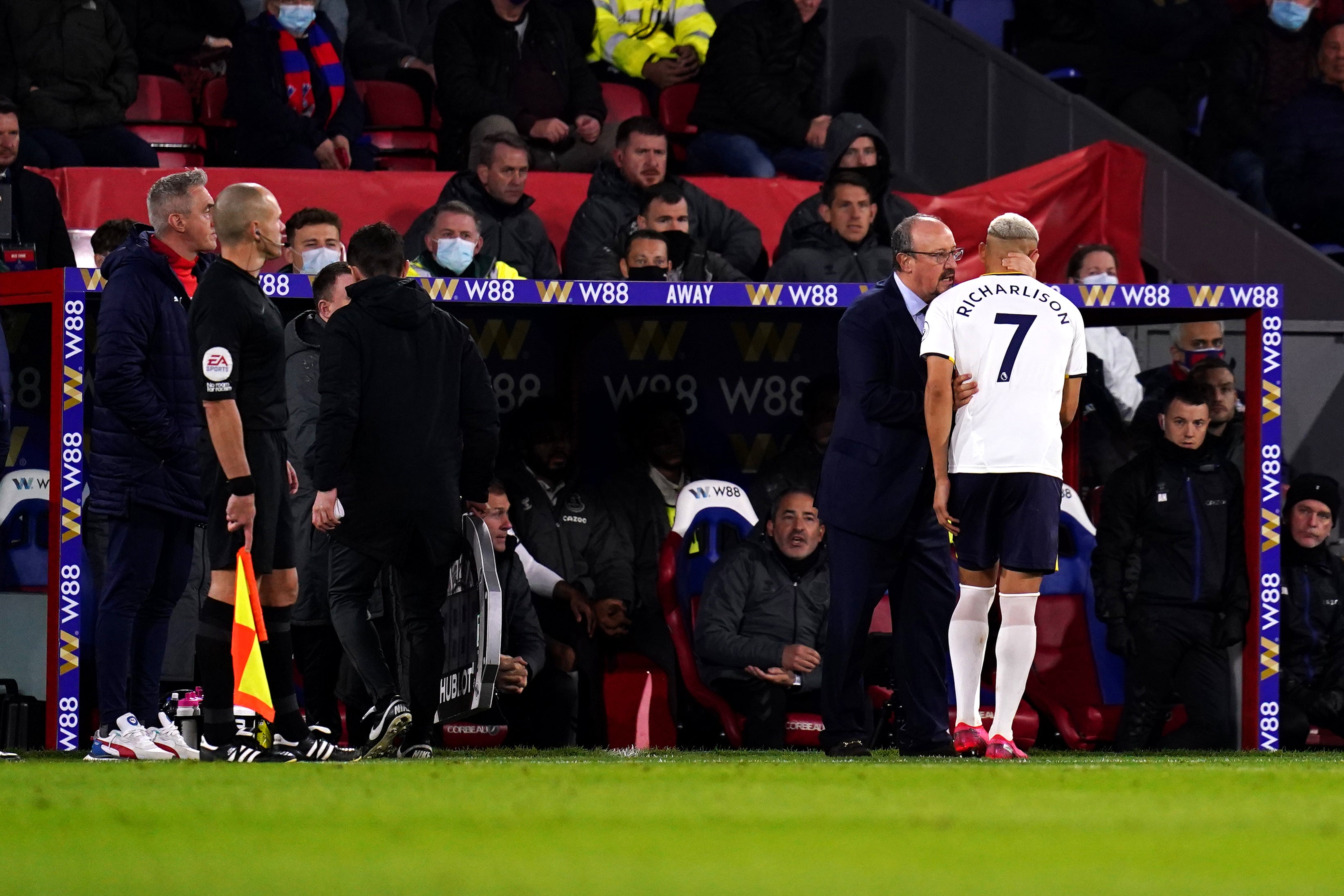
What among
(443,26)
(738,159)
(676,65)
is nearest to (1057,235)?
(738,159)

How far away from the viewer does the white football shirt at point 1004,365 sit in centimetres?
675

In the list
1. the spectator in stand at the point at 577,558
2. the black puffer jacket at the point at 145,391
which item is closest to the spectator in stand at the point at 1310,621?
the spectator in stand at the point at 577,558

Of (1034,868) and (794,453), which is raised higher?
(794,453)

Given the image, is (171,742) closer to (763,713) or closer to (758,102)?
(763,713)

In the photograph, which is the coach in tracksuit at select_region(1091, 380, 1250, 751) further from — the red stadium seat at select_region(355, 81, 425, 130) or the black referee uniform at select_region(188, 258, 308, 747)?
the red stadium seat at select_region(355, 81, 425, 130)

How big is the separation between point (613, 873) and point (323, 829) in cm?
91

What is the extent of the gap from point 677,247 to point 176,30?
3734 mm

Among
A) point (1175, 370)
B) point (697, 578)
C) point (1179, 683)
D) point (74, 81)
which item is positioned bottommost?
point (1179, 683)

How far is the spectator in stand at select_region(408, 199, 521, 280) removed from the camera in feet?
30.2

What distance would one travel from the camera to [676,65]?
1227 cm

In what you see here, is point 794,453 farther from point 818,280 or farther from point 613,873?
point 613,873

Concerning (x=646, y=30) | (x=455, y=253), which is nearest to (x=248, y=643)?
(x=455, y=253)

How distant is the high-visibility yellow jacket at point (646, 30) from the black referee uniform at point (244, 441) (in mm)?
6349

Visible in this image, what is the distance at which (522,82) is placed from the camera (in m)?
11.5
